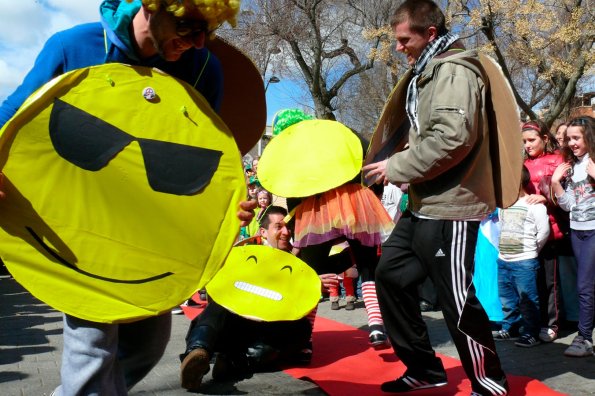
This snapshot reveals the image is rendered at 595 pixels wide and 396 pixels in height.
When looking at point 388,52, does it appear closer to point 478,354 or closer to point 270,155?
point 270,155

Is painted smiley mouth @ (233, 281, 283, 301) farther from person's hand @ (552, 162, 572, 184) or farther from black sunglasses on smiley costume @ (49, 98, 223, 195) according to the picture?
person's hand @ (552, 162, 572, 184)

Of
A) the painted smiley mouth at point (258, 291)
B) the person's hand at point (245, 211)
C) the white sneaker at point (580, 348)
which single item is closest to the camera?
the person's hand at point (245, 211)

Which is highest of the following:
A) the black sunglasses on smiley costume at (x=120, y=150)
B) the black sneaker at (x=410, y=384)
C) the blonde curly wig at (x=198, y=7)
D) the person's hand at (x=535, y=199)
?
the blonde curly wig at (x=198, y=7)

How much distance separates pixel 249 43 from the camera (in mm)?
21344

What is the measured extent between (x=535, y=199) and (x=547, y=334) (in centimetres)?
106

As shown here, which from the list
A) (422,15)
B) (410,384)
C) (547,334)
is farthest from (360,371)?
(422,15)

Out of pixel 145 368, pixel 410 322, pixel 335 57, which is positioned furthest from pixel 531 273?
pixel 335 57

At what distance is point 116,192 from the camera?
2162 millimetres

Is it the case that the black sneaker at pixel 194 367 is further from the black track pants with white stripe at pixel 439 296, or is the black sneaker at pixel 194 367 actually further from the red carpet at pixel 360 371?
the black track pants with white stripe at pixel 439 296

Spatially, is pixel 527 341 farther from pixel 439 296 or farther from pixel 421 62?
pixel 421 62

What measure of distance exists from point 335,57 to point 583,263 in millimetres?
19819

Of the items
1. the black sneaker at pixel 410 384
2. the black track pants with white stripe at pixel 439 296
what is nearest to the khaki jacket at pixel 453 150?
the black track pants with white stripe at pixel 439 296

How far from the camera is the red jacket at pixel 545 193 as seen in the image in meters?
5.03

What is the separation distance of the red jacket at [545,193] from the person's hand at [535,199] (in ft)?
0.14
